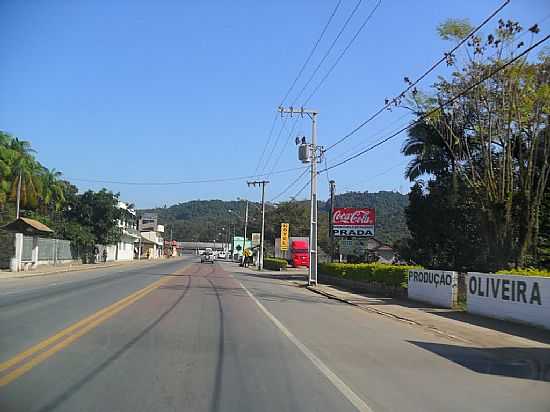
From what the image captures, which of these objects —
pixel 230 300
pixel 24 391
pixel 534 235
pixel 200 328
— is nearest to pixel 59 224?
pixel 230 300

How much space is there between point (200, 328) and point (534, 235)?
22406mm

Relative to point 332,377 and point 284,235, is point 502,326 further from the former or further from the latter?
point 284,235

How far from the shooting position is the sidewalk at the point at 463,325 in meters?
14.5

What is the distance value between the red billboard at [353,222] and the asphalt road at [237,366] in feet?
92.3

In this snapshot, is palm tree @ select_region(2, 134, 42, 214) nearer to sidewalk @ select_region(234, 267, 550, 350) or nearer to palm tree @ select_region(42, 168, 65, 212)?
palm tree @ select_region(42, 168, 65, 212)

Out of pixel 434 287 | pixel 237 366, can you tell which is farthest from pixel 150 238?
pixel 237 366

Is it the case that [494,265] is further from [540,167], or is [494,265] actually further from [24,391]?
[24,391]

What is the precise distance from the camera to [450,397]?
804 centimetres

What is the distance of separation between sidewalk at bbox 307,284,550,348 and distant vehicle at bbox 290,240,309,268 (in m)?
52.4

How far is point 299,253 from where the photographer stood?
78.7m

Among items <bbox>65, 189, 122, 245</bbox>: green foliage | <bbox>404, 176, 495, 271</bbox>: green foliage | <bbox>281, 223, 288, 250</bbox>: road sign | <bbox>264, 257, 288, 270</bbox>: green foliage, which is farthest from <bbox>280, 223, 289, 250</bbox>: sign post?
<bbox>404, 176, 495, 271</bbox>: green foliage

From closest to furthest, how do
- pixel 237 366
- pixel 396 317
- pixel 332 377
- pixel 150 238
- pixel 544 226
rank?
pixel 332 377, pixel 237 366, pixel 396 317, pixel 544 226, pixel 150 238

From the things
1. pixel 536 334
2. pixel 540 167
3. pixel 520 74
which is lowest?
pixel 536 334

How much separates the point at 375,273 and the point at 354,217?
1320 centimetres
